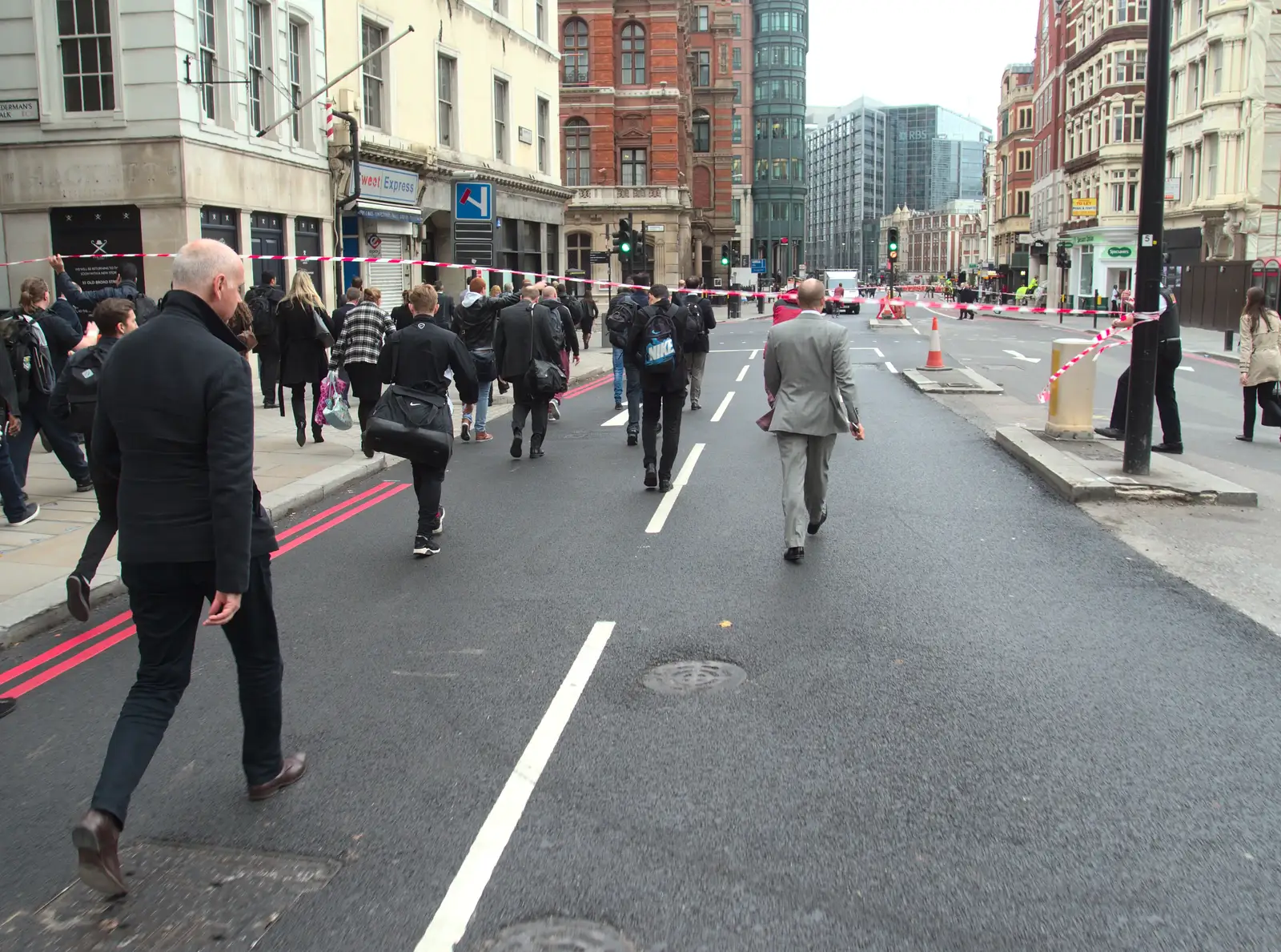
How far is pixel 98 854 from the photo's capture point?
334cm

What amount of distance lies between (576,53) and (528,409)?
2127 inches

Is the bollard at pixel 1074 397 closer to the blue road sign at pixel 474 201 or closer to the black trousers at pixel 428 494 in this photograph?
the black trousers at pixel 428 494

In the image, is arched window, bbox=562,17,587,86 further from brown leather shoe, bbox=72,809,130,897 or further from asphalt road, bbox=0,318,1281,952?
brown leather shoe, bbox=72,809,130,897

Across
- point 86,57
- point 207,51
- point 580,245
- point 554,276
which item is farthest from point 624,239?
point 580,245

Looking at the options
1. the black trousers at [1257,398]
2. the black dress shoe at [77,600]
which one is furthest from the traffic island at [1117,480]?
the black dress shoe at [77,600]

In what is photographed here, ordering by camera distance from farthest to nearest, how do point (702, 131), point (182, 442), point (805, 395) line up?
point (702, 131) → point (805, 395) → point (182, 442)

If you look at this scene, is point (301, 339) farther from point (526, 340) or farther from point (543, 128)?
point (543, 128)

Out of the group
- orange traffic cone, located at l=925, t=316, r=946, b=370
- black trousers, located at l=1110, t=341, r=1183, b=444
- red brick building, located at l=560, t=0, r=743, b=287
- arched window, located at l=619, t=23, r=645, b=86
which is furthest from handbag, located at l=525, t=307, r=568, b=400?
arched window, located at l=619, t=23, r=645, b=86

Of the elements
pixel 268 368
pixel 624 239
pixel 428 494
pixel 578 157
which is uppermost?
pixel 578 157

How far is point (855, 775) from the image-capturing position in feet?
13.9

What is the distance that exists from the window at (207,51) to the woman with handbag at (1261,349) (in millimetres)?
15253

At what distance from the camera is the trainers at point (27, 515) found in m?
8.80

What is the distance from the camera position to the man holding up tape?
1117 centimetres

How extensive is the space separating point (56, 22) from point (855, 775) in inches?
716
